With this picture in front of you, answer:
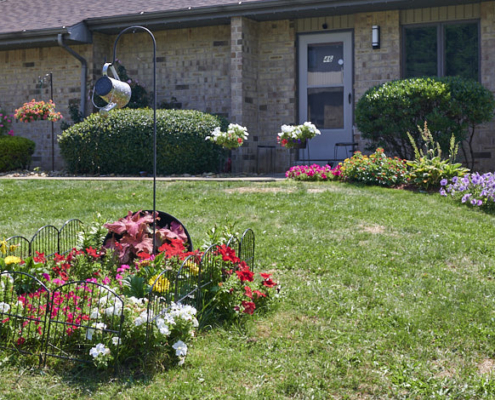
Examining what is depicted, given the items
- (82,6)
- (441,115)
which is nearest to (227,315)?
(441,115)

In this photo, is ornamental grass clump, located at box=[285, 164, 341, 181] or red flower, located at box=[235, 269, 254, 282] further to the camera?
ornamental grass clump, located at box=[285, 164, 341, 181]

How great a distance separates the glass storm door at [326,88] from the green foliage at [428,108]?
1.80 meters

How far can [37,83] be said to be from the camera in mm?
15086

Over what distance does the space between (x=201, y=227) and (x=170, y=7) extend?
7547 mm

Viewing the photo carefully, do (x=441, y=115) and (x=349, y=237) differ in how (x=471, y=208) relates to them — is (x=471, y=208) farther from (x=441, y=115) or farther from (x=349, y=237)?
(x=441, y=115)

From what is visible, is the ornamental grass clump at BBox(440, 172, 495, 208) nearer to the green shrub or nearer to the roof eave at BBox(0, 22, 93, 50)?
the roof eave at BBox(0, 22, 93, 50)

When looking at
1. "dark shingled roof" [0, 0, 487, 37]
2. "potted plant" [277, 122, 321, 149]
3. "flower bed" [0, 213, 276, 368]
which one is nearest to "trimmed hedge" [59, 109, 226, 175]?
"potted plant" [277, 122, 321, 149]

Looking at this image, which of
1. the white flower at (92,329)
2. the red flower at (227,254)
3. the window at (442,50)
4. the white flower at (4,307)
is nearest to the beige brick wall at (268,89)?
the window at (442,50)

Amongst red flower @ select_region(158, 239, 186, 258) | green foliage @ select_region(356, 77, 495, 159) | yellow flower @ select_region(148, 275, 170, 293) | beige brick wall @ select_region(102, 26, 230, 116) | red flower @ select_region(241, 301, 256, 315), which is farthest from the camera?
beige brick wall @ select_region(102, 26, 230, 116)

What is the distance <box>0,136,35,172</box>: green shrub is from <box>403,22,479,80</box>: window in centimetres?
809

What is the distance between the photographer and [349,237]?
6.42m

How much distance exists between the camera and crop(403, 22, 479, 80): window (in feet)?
39.5

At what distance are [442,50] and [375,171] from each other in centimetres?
423

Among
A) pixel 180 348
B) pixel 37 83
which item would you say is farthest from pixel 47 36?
pixel 180 348
